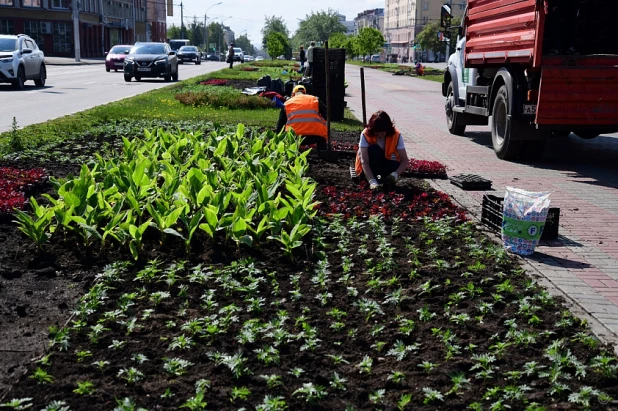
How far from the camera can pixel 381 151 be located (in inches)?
355

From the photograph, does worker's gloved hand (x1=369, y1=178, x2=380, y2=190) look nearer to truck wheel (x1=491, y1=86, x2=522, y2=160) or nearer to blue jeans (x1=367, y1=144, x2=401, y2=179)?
blue jeans (x1=367, y1=144, x2=401, y2=179)

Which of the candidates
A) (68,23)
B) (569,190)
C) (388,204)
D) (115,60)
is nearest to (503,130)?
(569,190)

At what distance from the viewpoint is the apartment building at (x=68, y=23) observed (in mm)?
72812

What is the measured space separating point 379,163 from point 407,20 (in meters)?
157

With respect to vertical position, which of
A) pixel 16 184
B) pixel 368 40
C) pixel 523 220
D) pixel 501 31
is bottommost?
pixel 16 184

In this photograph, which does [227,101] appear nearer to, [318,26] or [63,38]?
[63,38]

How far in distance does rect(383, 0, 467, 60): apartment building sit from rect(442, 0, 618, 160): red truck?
A: 123443 mm

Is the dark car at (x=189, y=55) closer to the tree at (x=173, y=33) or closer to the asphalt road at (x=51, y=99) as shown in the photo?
the asphalt road at (x=51, y=99)

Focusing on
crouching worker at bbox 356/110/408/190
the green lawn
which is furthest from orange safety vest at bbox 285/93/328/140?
the green lawn

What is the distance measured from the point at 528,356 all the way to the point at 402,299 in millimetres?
1090

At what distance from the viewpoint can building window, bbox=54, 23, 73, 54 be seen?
249 ft

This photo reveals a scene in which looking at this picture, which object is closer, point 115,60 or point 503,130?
point 503,130

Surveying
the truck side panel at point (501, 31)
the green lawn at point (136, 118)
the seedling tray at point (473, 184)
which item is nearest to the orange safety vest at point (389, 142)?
the seedling tray at point (473, 184)

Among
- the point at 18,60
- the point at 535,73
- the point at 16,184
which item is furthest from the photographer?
the point at 18,60
